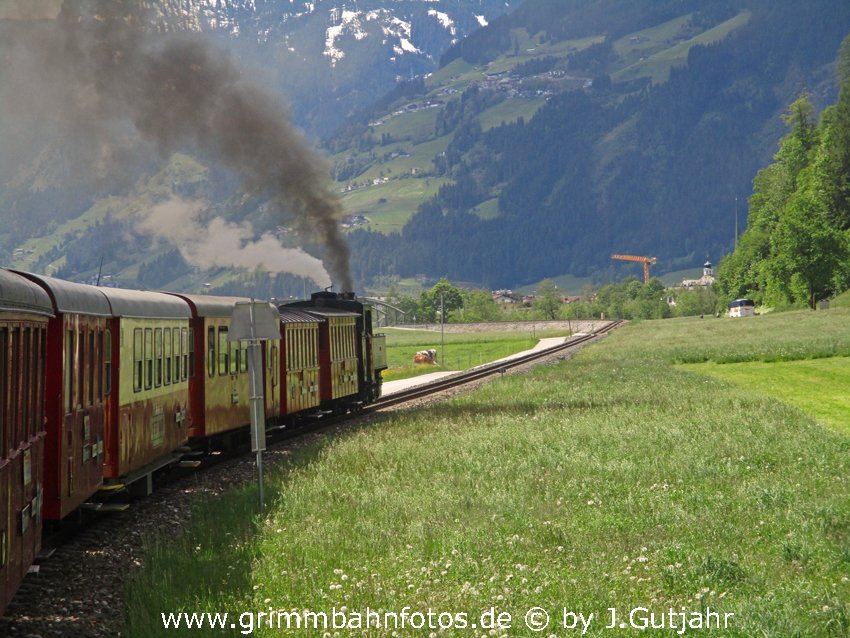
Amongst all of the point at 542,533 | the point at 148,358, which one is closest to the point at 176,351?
the point at 148,358

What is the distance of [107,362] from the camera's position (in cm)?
1586

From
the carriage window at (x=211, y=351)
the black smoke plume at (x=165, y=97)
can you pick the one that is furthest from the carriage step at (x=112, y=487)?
the black smoke plume at (x=165, y=97)

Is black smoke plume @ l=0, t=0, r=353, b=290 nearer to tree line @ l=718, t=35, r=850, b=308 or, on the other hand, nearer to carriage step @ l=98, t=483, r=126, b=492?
carriage step @ l=98, t=483, r=126, b=492

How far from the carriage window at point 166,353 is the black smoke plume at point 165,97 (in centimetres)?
1668

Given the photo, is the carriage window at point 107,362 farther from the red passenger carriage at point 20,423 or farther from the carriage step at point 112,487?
the red passenger carriage at point 20,423

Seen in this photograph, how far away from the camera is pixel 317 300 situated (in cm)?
3672

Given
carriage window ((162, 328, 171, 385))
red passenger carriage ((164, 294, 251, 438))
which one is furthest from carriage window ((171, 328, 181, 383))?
red passenger carriage ((164, 294, 251, 438))

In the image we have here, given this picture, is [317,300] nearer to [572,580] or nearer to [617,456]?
[617,456]

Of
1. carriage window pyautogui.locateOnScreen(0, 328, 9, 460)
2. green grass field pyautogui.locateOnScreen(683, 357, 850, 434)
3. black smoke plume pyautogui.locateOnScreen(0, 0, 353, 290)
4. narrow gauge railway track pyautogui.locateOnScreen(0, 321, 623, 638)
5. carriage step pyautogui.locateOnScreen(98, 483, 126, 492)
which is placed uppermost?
black smoke plume pyautogui.locateOnScreen(0, 0, 353, 290)

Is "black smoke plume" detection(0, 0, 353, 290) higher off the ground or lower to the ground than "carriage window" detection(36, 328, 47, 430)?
higher

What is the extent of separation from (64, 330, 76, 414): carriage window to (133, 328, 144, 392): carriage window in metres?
3.62

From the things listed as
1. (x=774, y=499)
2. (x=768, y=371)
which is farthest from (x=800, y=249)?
(x=774, y=499)

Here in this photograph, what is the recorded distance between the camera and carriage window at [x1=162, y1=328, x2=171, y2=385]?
63.6 feet

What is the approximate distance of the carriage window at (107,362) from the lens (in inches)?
615
